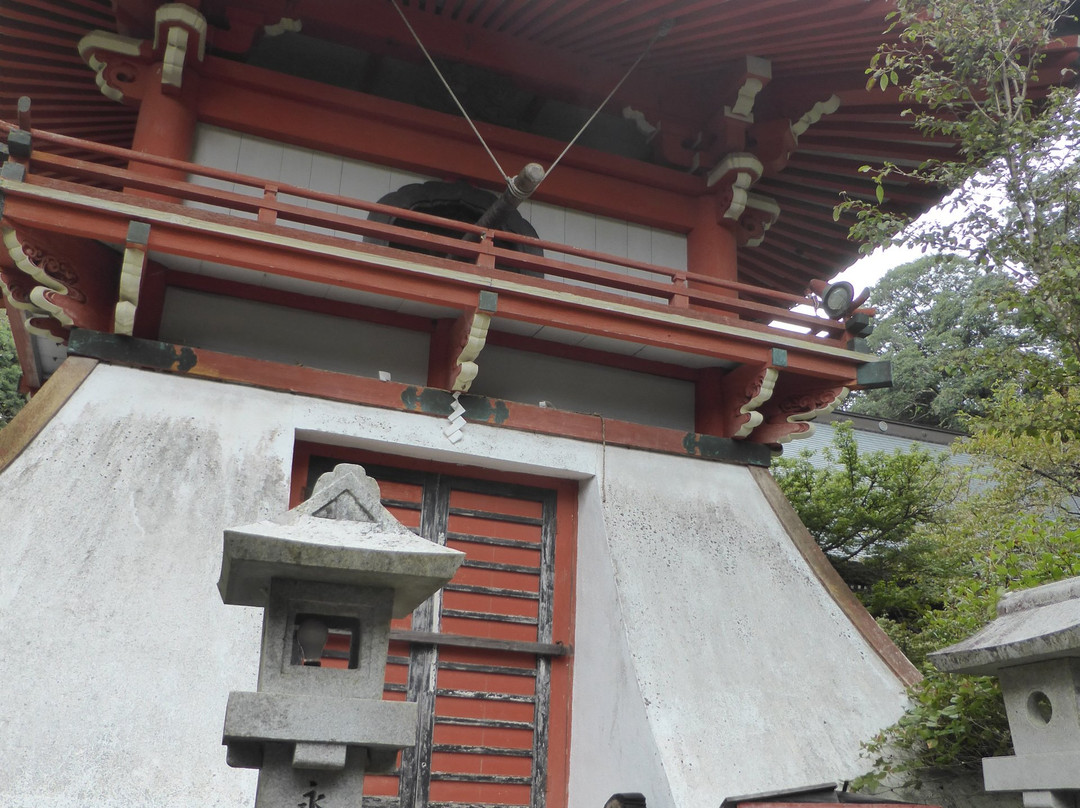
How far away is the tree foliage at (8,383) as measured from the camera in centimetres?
1575

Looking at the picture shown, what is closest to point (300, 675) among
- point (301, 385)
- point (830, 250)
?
point (301, 385)

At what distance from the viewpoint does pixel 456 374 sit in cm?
656

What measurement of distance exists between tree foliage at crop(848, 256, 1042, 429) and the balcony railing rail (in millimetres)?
16913

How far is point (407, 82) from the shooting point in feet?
25.5

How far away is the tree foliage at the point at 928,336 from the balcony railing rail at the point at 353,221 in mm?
16913

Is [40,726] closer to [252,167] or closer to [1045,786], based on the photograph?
[252,167]

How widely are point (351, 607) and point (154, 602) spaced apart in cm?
212

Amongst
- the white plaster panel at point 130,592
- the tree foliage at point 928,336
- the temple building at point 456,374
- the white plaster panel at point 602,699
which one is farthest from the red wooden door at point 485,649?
the tree foliage at point 928,336

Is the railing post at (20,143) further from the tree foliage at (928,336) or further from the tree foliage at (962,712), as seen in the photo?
the tree foliage at (928,336)

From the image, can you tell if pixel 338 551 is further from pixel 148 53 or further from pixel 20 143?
pixel 148 53

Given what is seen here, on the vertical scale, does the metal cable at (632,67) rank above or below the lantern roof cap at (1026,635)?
above

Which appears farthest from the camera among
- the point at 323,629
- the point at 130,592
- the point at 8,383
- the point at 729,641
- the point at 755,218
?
the point at 8,383

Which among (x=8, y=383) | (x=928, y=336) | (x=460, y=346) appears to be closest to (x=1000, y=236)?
(x=460, y=346)

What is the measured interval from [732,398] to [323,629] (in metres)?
4.58
